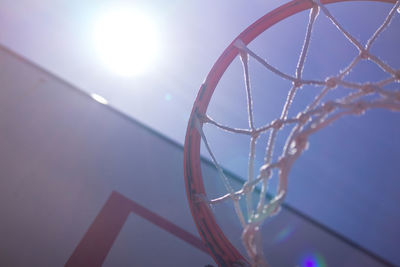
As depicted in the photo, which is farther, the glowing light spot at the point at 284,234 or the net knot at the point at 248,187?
the glowing light spot at the point at 284,234

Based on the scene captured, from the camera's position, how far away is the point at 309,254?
268cm

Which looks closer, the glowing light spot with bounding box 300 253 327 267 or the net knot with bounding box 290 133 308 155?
the net knot with bounding box 290 133 308 155

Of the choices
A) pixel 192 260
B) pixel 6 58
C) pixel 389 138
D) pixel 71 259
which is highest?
pixel 6 58

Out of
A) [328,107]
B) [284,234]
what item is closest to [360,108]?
[328,107]

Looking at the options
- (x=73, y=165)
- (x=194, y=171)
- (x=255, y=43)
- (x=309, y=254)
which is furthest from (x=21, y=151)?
(x=309, y=254)

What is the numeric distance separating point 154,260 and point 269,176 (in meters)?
1.54

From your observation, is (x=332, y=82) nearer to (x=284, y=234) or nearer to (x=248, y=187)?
(x=248, y=187)

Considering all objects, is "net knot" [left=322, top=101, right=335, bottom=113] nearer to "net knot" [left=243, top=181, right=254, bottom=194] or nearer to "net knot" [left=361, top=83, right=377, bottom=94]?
"net knot" [left=361, top=83, right=377, bottom=94]

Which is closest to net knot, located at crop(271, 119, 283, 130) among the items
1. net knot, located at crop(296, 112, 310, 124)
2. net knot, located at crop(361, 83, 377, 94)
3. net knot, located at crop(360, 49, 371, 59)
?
net knot, located at crop(296, 112, 310, 124)

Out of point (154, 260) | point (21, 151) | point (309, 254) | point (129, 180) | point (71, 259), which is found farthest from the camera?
point (309, 254)

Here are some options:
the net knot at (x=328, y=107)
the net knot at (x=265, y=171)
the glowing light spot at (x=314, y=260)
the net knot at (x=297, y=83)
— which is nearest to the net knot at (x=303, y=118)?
the net knot at (x=328, y=107)

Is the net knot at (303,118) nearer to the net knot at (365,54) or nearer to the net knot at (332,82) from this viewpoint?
the net knot at (332,82)

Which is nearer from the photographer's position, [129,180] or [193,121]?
[193,121]

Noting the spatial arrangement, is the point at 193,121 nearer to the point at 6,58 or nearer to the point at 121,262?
the point at 121,262
